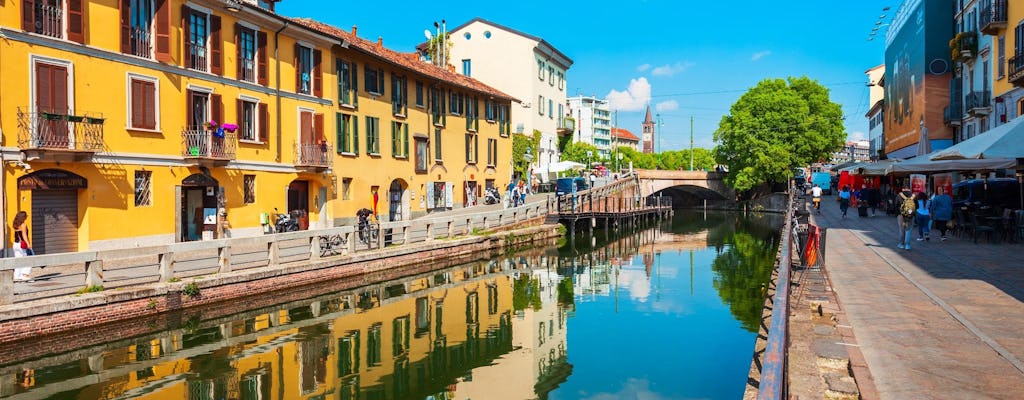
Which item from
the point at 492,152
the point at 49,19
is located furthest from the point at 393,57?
the point at 49,19

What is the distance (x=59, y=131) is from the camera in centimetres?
1736

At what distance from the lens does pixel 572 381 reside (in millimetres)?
11789

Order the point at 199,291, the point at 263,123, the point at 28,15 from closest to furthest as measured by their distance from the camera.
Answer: the point at 199,291, the point at 28,15, the point at 263,123

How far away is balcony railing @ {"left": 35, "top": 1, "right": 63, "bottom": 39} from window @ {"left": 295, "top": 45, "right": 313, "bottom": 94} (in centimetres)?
978

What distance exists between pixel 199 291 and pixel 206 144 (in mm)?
8229

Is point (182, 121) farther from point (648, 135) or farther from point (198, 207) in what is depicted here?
point (648, 135)

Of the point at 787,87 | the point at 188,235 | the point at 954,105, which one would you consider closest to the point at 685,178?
the point at 787,87

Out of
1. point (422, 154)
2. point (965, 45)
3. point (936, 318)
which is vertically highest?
point (965, 45)

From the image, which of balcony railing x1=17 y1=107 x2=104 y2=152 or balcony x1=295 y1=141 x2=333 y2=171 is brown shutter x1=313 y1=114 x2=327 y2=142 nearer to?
balcony x1=295 y1=141 x2=333 y2=171

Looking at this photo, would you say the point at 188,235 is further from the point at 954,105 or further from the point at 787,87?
the point at 787,87

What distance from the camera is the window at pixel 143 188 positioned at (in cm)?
2002

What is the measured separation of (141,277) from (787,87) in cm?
5451

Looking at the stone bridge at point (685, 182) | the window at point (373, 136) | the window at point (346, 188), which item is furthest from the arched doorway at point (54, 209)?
the stone bridge at point (685, 182)

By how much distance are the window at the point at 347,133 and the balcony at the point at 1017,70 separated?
24787 mm
